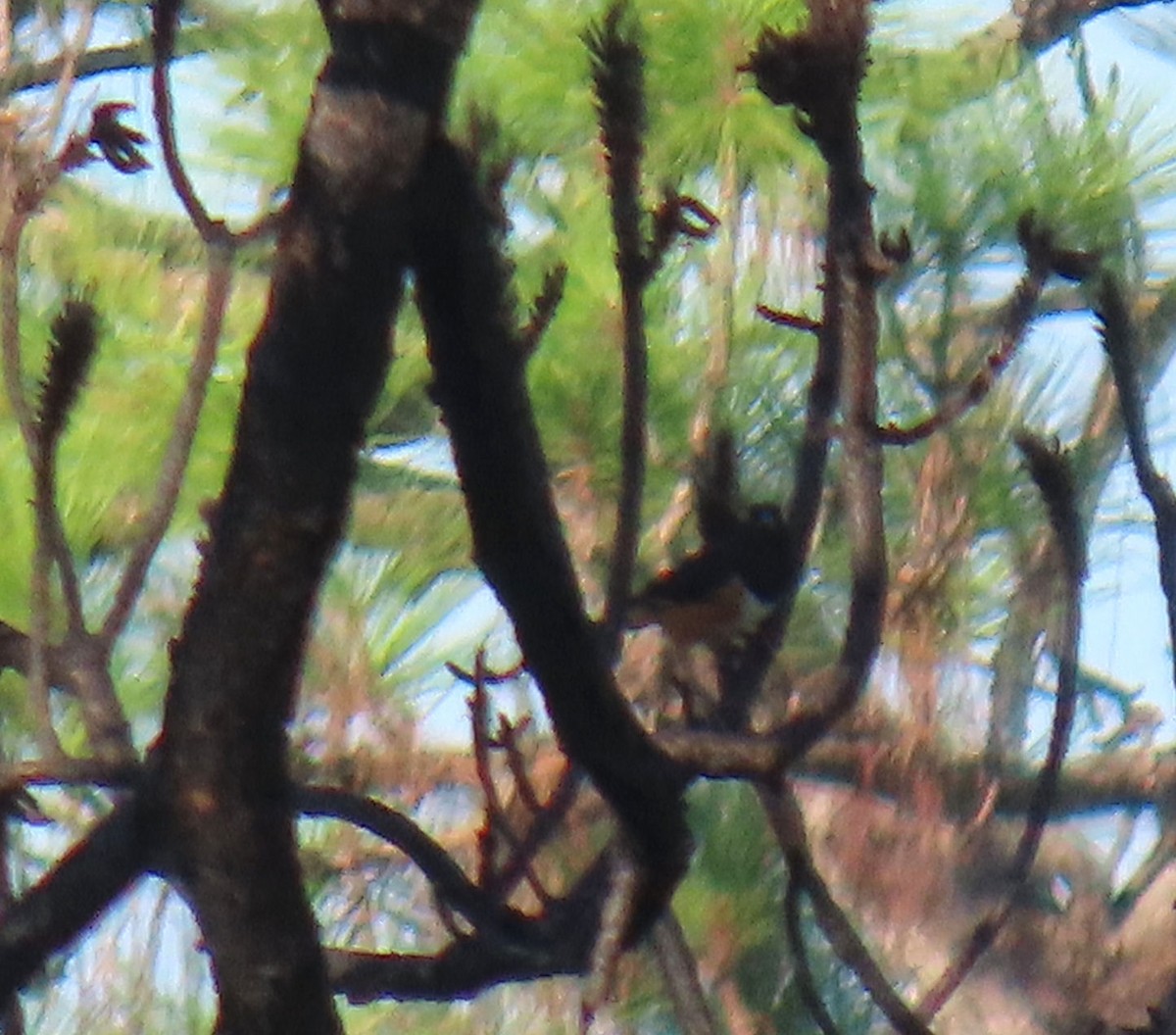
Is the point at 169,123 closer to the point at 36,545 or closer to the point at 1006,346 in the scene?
the point at 36,545

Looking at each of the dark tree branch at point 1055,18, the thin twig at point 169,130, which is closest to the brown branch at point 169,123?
the thin twig at point 169,130

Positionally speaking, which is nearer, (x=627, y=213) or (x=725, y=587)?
(x=627, y=213)

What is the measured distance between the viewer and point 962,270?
1041 millimetres

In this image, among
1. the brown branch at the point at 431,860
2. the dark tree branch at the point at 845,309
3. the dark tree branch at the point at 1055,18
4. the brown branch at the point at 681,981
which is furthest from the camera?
the dark tree branch at the point at 1055,18

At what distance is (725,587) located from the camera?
0.59 m

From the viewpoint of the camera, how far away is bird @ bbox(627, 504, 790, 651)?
0.52 metres

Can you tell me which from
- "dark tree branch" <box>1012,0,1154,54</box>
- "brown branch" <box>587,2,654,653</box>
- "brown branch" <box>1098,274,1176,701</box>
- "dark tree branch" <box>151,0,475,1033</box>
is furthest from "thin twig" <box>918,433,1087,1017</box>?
"dark tree branch" <box>1012,0,1154,54</box>

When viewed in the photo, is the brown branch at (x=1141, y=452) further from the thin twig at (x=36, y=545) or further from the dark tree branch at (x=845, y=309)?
the thin twig at (x=36, y=545)

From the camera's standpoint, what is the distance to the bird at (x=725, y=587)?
52cm

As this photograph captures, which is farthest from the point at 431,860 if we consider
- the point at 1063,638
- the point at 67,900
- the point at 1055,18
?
the point at 1055,18

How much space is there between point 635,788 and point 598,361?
1.77ft

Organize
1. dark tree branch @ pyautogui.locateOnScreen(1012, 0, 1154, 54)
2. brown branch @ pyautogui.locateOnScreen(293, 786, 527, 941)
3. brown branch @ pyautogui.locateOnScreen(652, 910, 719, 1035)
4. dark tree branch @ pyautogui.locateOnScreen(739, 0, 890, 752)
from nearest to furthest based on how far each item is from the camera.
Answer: dark tree branch @ pyautogui.locateOnScreen(739, 0, 890, 752), brown branch @ pyautogui.locateOnScreen(293, 786, 527, 941), brown branch @ pyautogui.locateOnScreen(652, 910, 719, 1035), dark tree branch @ pyautogui.locateOnScreen(1012, 0, 1154, 54)

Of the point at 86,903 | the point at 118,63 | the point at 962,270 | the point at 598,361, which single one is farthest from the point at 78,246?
the point at 86,903

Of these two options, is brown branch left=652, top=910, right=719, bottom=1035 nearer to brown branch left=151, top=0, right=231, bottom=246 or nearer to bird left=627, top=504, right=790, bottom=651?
bird left=627, top=504, right=790, bottom=651
